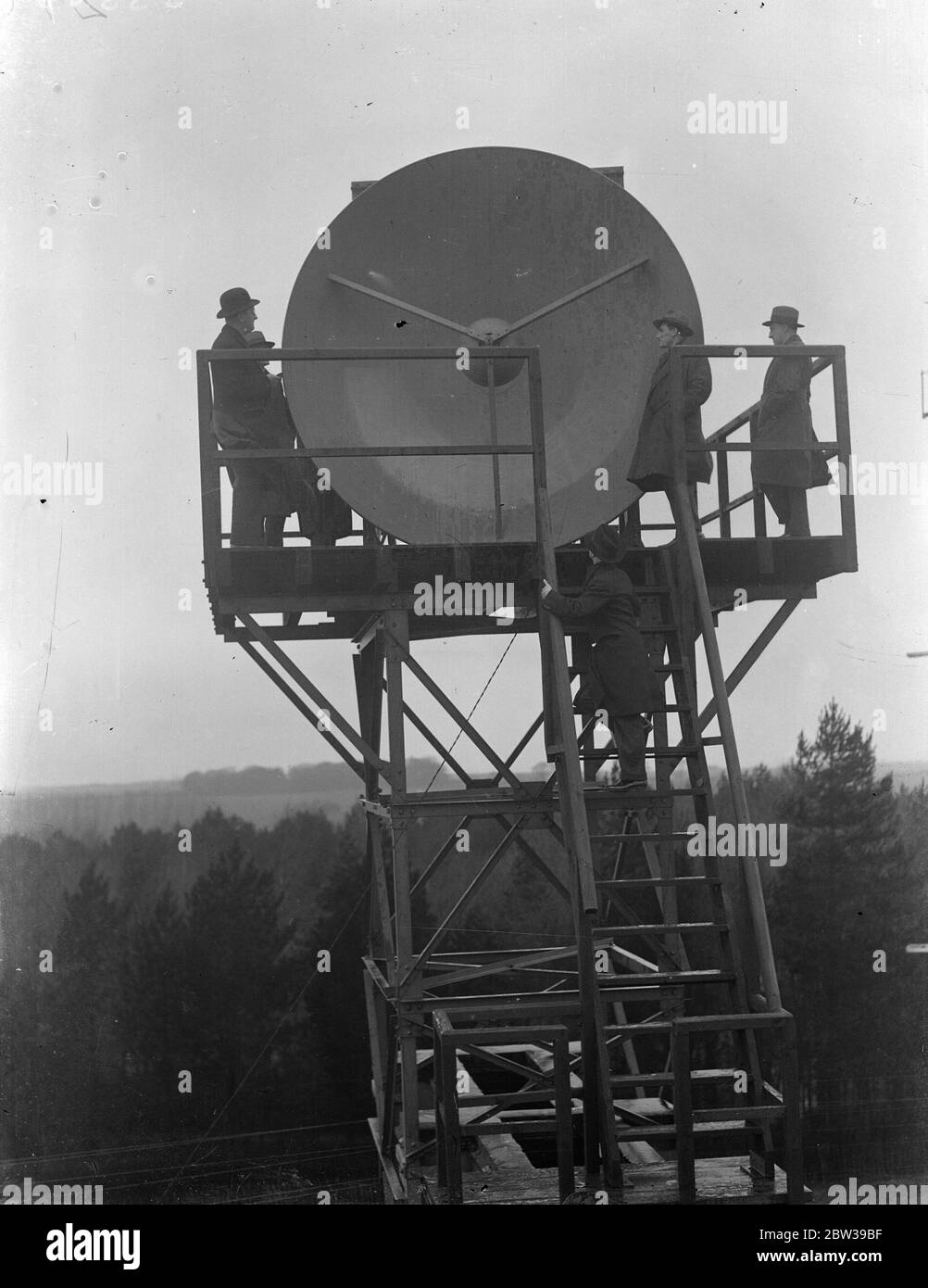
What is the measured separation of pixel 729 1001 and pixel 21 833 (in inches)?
1555

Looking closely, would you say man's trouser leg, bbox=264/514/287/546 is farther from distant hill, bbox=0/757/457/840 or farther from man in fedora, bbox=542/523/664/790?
distant hill, bbox=0/757/457/840

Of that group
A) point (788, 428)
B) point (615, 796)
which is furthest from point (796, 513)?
point (615, 796)

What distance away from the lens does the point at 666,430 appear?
11.7 m

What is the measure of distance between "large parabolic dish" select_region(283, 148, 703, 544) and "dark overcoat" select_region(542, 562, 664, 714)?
1167 millimetres

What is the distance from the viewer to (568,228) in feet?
41.5

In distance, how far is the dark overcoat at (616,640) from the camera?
36.4 ft

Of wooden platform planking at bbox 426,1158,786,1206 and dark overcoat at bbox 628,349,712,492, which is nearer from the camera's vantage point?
wooden platform planking at bbox 426,1158,786,1206

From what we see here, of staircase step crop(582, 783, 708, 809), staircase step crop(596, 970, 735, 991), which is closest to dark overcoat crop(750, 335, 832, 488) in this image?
staircase step crop(582, 783, 708, 809)

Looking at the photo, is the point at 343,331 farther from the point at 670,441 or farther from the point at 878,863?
the point at 878,863

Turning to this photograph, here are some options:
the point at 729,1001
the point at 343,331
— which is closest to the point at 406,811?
the point at 729,1001

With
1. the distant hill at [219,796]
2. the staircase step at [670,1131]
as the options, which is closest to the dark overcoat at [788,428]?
the staircase step at [670,1131]

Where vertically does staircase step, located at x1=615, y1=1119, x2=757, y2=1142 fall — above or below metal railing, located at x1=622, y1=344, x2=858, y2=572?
below

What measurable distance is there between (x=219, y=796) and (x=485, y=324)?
4199cm

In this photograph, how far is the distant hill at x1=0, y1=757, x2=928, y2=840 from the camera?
47125 mm
